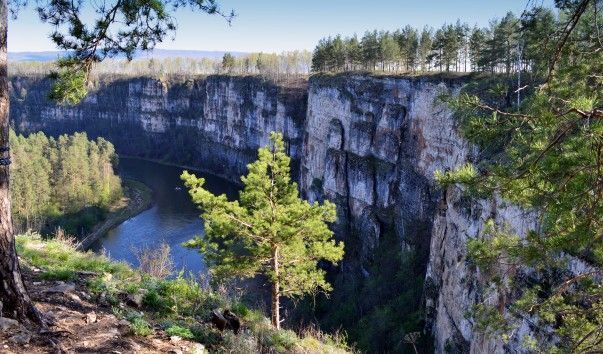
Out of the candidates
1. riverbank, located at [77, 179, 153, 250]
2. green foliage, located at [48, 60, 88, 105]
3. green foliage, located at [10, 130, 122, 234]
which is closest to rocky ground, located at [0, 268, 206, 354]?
green foliage, located at [48, 60, 88, 105]

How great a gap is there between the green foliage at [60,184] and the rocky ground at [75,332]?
130ft

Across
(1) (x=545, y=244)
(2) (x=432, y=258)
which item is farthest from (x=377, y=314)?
(1) (x=545, y=244)

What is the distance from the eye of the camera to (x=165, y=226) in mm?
53812

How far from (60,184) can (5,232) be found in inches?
2127

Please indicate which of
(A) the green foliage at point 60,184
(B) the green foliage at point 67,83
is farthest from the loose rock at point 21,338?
(A) the green foliage at point 60,184

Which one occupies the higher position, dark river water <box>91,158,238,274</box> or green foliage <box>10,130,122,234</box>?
green foliage <box>10,130,122,234</box>

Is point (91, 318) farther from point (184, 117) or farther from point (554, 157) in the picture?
point (184, 117)

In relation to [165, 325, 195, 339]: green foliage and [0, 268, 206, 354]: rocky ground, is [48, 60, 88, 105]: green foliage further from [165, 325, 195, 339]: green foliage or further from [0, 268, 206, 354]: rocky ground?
[165, 325, 195, 339]: green foliage

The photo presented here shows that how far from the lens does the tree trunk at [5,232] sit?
18.8 feet

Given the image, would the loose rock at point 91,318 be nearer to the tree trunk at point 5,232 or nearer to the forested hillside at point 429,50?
the tree trunk at point 5,232

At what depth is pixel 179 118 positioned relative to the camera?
105 metres

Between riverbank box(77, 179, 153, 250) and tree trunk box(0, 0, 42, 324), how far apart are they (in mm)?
42183

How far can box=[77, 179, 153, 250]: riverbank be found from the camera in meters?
50.3

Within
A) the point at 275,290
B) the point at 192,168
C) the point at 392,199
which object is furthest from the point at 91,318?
the point at 192,168
